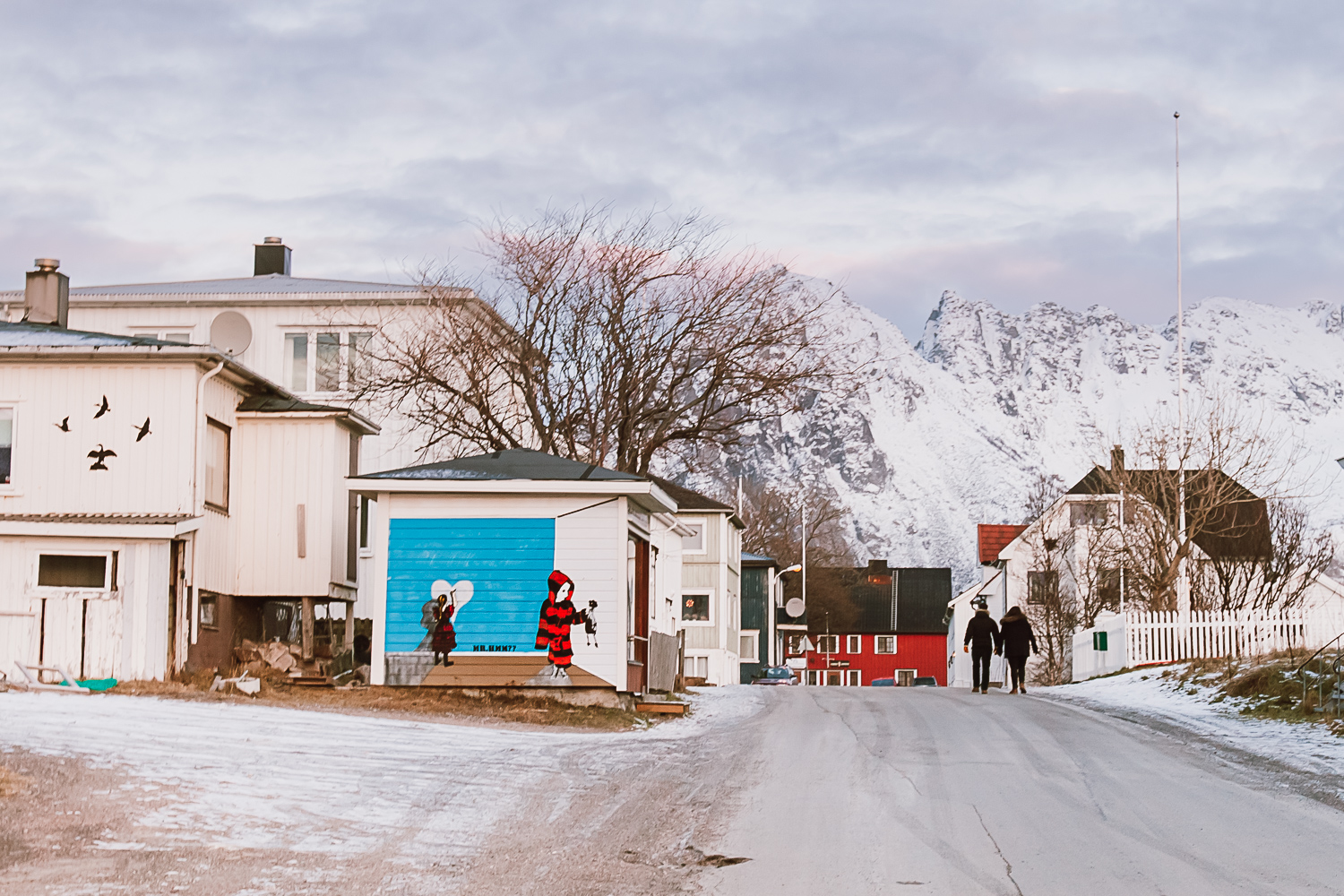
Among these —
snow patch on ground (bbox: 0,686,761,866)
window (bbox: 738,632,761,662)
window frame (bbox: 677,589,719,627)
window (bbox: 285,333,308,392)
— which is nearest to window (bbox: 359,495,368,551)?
window (bbox: 285,333,308,392)

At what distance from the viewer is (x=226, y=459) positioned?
24438 mm

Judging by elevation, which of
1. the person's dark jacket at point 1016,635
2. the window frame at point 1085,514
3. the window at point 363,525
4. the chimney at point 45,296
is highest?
the chimney at point 45,296

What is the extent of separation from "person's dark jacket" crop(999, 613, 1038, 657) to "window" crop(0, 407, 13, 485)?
1691cm

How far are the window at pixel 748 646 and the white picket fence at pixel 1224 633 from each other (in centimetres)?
4334

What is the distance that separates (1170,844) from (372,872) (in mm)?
5398

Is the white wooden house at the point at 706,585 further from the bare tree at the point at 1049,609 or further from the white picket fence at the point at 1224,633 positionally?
the white picket fence at the point at 1224,633

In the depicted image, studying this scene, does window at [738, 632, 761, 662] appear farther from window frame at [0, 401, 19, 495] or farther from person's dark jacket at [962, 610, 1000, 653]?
window frame at [0, 401, 19, 495]

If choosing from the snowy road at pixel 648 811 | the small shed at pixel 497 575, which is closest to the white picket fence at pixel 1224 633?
the snowy road at pixel 648 811

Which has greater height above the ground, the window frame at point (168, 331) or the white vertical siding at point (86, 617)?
the window frame at point (168, 331)

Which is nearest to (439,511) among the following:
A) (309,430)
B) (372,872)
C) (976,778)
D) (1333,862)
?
(309,430)

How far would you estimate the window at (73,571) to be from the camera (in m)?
21.7

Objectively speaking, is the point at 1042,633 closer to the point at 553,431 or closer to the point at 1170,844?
the point at 553,431

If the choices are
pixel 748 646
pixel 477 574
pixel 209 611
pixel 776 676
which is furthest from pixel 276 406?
pixel 748 646

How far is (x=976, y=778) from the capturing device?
45.9ft
